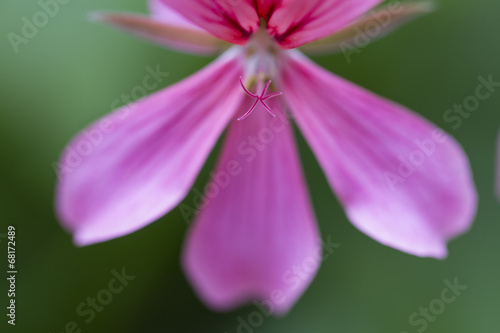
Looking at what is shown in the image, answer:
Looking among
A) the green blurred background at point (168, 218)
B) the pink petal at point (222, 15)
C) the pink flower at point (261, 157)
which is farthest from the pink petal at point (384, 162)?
the green blurred background at point (168, 218)

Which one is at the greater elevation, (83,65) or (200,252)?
(83,65)

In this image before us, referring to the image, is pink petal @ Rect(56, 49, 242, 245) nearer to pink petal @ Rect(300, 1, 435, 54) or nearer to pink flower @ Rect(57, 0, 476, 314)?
pink flower @ Rect(57, 0, 476, 314)

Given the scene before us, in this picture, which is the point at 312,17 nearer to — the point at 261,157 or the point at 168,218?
the point at 261,157

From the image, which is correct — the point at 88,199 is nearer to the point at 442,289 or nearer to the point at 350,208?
the point at 350,208

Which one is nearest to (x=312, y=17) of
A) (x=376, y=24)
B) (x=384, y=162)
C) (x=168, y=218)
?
(x=376, y=24)

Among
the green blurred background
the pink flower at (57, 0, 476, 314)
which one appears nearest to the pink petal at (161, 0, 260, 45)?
the pink flower at (57, 0, 476, 314)

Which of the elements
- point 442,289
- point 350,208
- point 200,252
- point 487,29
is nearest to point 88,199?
point 200,252

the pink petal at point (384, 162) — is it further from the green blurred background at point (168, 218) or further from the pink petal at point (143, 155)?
the green blurred background at point (168, 218)
